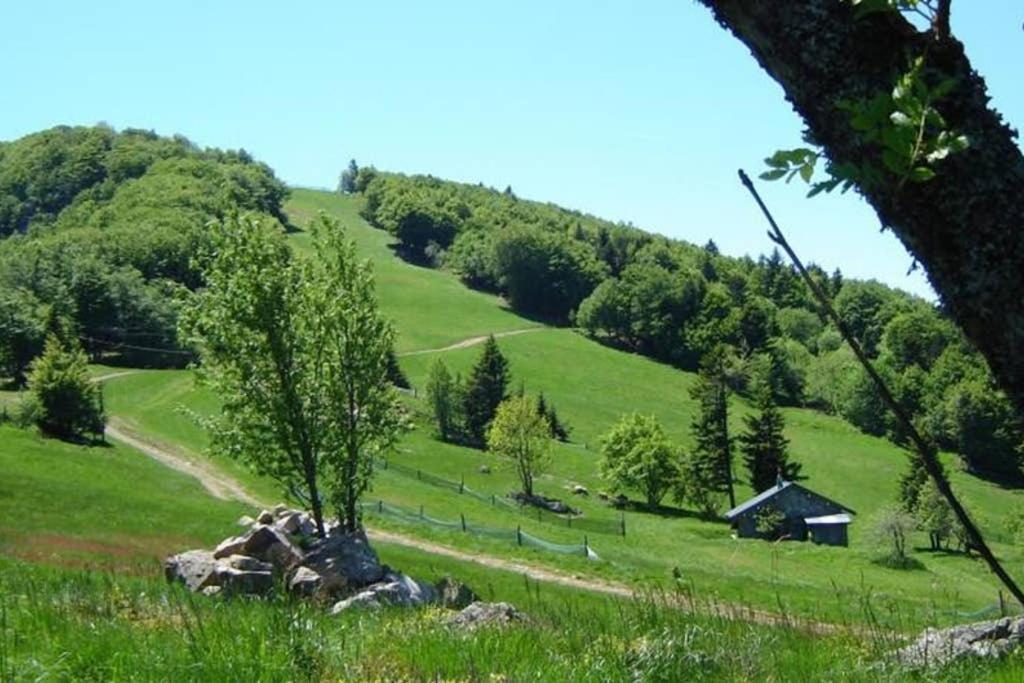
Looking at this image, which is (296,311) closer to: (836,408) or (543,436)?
(543,436)

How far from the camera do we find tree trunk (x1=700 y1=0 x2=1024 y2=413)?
6.41 feet

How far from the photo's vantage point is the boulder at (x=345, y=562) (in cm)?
2425

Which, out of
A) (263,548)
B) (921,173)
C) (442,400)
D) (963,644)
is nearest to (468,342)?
(442,400)

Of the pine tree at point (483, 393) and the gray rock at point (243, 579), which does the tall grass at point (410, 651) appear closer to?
the gray rock at point (243, 579)

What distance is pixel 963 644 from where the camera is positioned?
6836 millimetres

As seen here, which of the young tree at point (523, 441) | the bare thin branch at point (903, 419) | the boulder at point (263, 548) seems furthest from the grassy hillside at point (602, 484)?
the boulder at point (263, 548)

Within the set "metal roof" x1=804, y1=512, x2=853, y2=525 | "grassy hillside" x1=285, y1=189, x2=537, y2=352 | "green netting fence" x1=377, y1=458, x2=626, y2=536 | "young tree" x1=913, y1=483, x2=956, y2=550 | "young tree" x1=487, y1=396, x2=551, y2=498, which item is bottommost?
"green netting fence" x1=377, y1=458, x2=626, y2=536

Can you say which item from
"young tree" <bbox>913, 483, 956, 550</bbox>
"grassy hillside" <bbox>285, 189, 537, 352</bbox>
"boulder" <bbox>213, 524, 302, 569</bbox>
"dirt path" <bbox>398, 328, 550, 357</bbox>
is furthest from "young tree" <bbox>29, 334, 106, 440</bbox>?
"grassy hillside" <bbox>285, 189, 537, 352</bbox>

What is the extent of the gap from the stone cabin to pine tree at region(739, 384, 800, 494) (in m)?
7.35

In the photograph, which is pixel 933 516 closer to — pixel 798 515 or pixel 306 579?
pixel 798 515

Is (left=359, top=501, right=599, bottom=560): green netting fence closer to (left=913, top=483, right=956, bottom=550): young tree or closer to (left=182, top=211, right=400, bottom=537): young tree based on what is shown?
(left=182, top=211, right=400, bottom=537): young tree

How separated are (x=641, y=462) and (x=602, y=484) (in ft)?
21.6

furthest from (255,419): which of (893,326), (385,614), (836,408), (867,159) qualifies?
(893,326)

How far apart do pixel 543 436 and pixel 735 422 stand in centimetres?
3793
